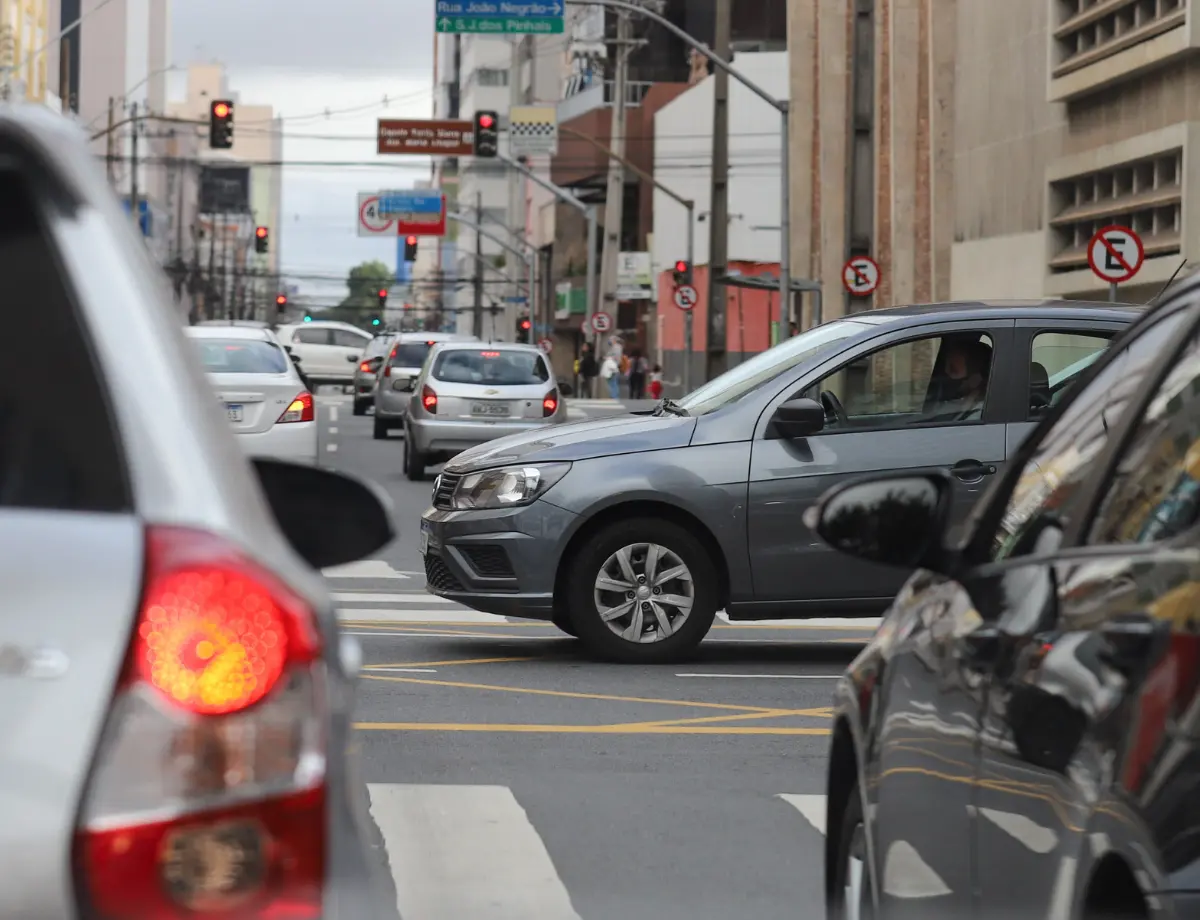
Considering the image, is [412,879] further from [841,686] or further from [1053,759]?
[1053,759]

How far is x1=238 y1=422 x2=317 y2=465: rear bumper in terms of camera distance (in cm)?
1955

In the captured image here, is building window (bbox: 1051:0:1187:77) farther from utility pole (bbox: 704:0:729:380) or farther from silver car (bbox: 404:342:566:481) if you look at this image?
silver car (bbox: 404:342:566:481)

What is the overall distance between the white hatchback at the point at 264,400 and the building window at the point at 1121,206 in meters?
16.2

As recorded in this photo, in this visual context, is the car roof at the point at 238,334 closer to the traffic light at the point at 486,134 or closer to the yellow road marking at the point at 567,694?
the yellow road marking at the point at 567,694

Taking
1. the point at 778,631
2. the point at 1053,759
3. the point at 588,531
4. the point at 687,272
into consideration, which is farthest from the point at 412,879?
the point at 687,272

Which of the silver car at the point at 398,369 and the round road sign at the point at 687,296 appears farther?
the round road sign at the point at 687,296

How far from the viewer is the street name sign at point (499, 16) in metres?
45.7

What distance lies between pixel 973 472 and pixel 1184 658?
8097mm

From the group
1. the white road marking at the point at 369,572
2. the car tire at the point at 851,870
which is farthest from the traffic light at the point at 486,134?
the car tire at the point at 851,870

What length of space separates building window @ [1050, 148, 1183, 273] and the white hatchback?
16.2 metres

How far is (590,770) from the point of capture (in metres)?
8.15

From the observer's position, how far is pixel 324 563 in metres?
3.34

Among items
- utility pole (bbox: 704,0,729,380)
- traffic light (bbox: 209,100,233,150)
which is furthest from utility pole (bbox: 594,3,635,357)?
utility pole (bbox: 704,0,729,380)

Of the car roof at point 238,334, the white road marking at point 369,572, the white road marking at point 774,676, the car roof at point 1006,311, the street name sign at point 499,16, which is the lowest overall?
the white road marking at point 774,676
